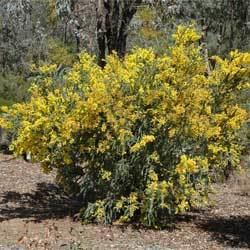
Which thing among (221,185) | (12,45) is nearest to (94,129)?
(221,185)

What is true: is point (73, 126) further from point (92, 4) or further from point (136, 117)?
point (92, 4)

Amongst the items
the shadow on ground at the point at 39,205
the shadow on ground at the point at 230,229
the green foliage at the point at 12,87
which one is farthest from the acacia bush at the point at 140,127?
the green foliage at the point at 12,87

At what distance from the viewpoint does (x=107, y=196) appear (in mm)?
7930

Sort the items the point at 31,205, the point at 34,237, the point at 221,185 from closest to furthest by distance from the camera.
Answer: the point at 34,237 < the point at 31,205 < the point at 221,185

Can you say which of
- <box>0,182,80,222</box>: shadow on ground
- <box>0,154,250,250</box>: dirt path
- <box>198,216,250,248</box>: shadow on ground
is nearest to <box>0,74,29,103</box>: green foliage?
<box>0,182,80,222</box>: shadow on ground

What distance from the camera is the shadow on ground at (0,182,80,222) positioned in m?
8.43

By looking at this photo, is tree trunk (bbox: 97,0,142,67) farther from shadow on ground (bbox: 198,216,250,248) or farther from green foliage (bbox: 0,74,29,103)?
green foliage (bbox: 0,74,29,103)

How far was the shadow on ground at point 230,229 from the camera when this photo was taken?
763cm

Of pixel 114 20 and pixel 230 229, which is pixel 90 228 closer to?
pixel 230 229

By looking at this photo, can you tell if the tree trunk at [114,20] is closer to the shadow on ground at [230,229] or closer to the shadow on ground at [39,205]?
the shadow on ground at [39,205]

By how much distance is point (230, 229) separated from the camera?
27.0 feet

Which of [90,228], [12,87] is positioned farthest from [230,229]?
[12,87]

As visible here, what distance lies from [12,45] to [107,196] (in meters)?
21.6

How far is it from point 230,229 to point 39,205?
256 cm
